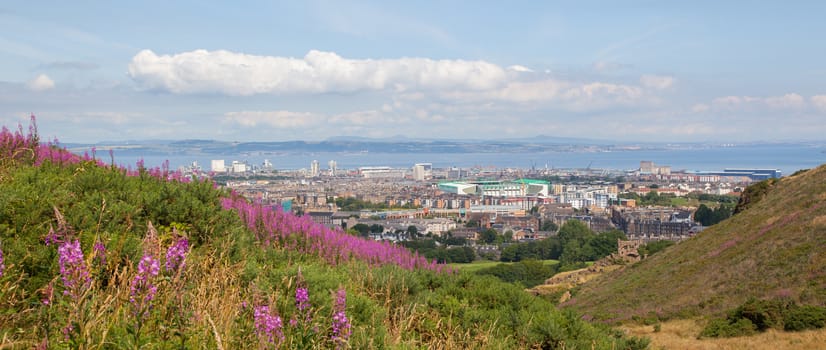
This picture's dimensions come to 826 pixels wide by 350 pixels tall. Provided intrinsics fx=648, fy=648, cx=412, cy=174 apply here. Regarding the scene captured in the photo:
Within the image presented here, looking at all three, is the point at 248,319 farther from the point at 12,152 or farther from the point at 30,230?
the point at 12,152

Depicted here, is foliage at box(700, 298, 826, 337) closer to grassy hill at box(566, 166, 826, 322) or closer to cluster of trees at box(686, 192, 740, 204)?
grassy hill at box(566, 166, 826, 322)

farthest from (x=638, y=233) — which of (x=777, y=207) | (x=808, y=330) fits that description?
(x=808, y=330)

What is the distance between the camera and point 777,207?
86.4 ft

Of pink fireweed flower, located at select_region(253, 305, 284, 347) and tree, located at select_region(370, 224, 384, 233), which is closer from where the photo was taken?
pink fireweed flower, located at select_region(253, 305, 284, 347)

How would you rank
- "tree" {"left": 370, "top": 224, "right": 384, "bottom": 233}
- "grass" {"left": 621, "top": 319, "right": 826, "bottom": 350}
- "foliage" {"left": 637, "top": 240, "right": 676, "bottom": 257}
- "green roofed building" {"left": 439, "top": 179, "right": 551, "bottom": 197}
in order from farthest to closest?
"green roofed building" {"left": 439, "top": 179, "right": 551, "bottom": 197} → "tree" {"left": 370, "top": 224, "right": 384, "bottom": 233} → "foliage" {"left": 637, "top": 240, "right": 676, "bottom": 257} → "grass" {"left": 621, "top": 319, "right": 826, "bottom": 350}

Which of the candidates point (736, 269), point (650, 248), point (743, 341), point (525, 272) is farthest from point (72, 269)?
point (650, 248)

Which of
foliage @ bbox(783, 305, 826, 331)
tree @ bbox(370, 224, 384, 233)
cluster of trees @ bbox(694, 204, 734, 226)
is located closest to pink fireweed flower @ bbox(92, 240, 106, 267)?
foliage @ bbox(783, 305, 826, 331)

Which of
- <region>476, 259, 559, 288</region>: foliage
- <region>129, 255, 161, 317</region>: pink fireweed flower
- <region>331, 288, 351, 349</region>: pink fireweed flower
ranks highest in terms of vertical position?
<region>129, 255, 161, 317</region>: pink fireweed flower

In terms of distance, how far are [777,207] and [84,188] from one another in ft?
89.3

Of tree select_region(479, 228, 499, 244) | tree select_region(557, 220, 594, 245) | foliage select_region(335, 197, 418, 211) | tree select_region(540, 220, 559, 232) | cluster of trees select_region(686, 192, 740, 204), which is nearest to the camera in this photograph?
tree select_region(557, 220, 594, 245)

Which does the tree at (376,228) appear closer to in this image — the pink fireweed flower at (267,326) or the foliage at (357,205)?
the foliage at (357,205)

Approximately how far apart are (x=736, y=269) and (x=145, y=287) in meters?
19.3

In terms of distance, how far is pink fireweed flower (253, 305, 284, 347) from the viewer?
2682 mm

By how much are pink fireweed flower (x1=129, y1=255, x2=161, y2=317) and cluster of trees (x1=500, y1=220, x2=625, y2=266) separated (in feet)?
168
